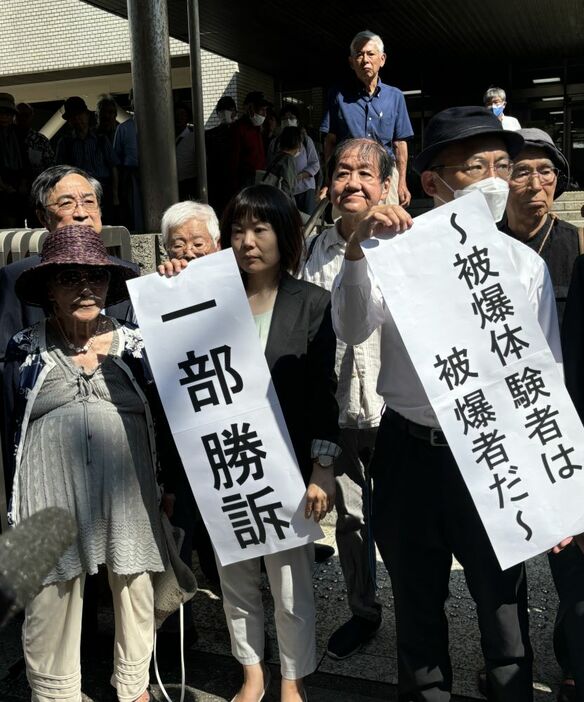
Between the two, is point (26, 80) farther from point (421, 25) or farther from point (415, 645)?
point (415, 645)

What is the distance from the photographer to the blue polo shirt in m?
A: 5.64

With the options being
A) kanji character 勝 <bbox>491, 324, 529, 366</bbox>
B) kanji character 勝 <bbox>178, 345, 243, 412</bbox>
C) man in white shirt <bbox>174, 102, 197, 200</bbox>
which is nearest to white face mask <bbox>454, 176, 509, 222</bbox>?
kanji character 勝 <bbox>491, 324, 529, 366</bbox>

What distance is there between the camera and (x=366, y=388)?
3.28 meters

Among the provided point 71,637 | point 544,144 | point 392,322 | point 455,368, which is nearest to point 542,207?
point 544,144

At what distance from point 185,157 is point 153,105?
241cm

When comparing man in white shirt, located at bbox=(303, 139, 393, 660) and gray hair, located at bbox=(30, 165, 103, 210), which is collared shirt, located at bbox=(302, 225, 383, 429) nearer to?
man in white shirt, located at bbox=(303, 139, 393, 660)

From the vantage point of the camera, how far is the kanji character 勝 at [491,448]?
7.54 ft

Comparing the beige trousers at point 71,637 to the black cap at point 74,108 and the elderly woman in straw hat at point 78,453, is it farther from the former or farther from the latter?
the black cap at point 74,108

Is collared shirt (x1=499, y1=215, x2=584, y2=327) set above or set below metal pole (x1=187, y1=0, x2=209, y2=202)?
below

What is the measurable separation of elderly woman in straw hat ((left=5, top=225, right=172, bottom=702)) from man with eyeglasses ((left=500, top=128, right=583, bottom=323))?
1681 mm

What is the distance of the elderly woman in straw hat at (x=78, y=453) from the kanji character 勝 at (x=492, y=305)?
1.23 meters

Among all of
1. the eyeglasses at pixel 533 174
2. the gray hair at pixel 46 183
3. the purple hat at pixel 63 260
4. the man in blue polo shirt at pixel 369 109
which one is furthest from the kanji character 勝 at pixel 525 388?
the man in blue polo shirt at pixel 369 109

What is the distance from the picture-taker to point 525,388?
2330 mm

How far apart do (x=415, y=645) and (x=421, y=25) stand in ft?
40.3
